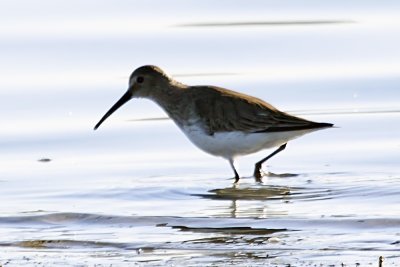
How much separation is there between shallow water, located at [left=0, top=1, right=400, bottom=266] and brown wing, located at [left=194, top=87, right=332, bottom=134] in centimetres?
43

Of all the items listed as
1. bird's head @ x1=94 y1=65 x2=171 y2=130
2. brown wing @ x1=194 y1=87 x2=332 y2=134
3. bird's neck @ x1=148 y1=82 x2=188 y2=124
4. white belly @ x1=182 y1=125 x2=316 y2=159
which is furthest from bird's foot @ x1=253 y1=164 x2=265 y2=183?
bird's head @ x1=94 y1=65 x2=171 y2=130

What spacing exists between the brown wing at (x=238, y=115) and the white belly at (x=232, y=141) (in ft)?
0.15

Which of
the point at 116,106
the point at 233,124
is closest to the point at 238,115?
the point at 233,124

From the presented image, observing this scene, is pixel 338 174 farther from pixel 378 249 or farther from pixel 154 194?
pixel 378 249

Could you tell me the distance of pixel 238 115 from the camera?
10273 millimetres

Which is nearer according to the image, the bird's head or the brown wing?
the brown wing

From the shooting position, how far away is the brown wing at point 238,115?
10102 millimetres

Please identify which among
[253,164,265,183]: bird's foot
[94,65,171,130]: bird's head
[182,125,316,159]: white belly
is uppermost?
[94,65,171,130]: bird's head

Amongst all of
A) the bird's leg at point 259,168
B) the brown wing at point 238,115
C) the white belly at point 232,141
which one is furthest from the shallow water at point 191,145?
the brown wing at point 238,115

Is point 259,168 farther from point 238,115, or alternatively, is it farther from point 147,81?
point 147,81

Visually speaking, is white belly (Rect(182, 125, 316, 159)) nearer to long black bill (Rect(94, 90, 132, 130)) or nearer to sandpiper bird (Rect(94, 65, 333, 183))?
sandpiper bird (Rect(94, 65, 333, 183))

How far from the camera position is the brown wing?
33.1ft

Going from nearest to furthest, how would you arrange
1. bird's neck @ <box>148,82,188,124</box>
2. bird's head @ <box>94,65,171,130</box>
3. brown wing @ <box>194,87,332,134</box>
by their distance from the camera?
brown wing @ <box>194,87,332,134</box>, bird's neck @ <box>148,82,188,124</box>, bird's head @ <box>94,65,171,130</box>

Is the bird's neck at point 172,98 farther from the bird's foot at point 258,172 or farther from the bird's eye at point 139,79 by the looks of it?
the bird's foot at point 258,172
